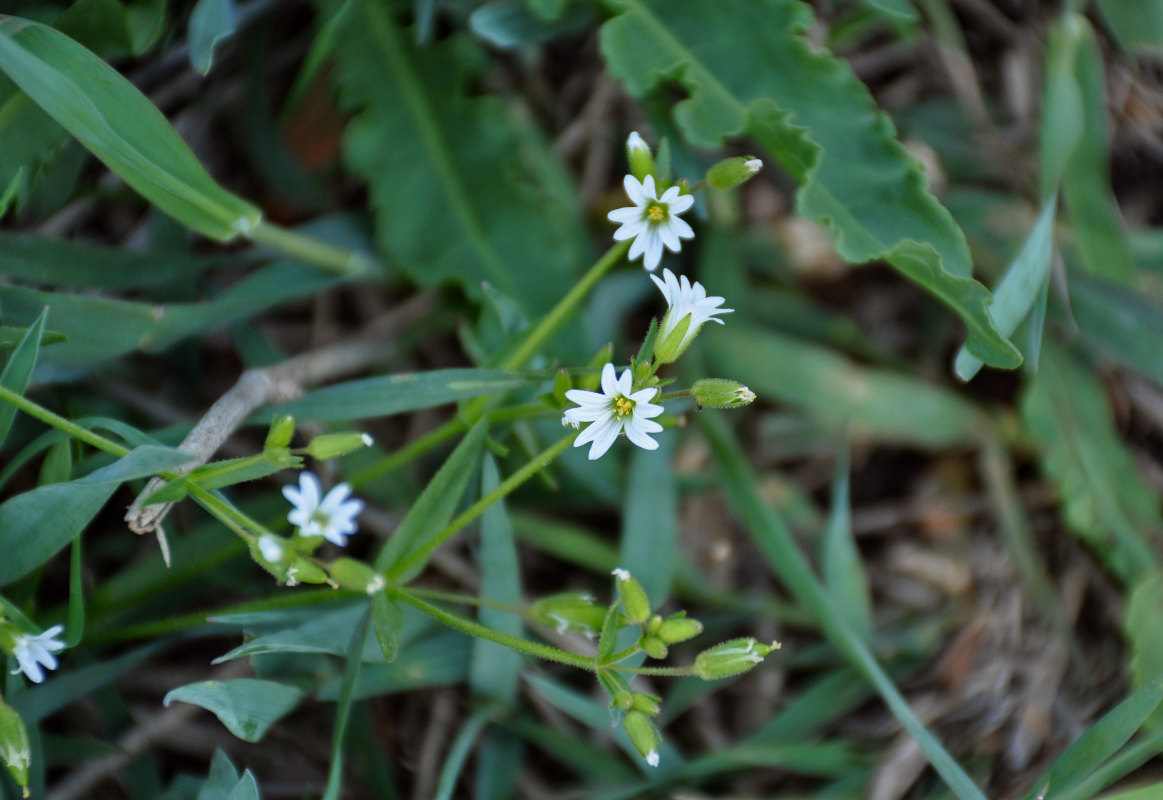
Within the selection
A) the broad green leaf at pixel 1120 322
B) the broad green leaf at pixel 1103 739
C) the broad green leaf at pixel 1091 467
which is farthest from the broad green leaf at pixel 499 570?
the broad green leaf at pixel 1120 322

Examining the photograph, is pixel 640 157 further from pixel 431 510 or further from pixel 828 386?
pixel 828 386

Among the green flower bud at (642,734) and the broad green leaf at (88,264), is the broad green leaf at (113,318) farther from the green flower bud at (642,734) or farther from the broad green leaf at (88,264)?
the green flower bud at (642,734)

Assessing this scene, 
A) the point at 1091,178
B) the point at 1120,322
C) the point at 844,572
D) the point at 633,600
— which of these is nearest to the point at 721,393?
the point at 633,600

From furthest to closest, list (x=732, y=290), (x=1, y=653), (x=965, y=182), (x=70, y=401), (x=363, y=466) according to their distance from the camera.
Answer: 1. (x=965, y=182)
2. (x=732, y=290)
3. (x=363, y=466)
4. (x=70, y=401)
5. (x=1, y=653)

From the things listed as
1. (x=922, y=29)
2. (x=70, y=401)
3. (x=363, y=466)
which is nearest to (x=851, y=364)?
(x=922, y=29)

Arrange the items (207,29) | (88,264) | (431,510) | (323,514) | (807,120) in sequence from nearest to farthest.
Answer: (323,514)
(431,510)
(207,29)
(807,120)
(88,264)

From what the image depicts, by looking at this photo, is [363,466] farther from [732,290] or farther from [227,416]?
[732,290]
